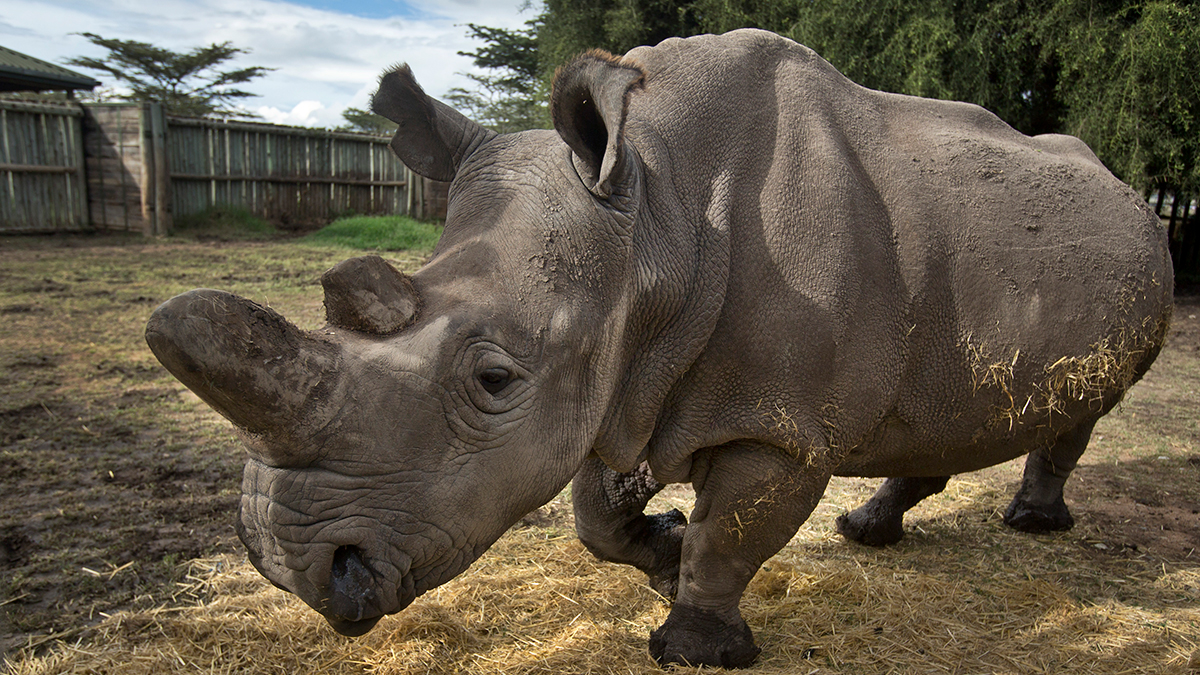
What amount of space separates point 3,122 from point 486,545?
15693 mm

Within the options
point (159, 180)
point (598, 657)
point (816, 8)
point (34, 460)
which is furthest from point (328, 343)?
point (159, 180)

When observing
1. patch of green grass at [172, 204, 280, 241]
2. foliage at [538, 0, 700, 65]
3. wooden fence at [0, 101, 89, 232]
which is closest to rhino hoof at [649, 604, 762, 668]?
patch of green grass at [172, 204, 280, 241]

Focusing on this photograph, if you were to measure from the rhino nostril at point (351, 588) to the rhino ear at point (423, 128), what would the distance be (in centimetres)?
134

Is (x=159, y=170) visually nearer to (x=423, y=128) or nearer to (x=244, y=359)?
(x=423, y=128)

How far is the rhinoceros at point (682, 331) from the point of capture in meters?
2.14

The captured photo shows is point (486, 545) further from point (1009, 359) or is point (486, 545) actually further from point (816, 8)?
point (816, 8)

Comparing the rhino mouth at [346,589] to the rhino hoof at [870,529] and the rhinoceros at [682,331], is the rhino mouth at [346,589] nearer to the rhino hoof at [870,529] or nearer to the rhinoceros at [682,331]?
the rhinoceros at [682,331]

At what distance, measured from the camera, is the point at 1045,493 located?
484 cm

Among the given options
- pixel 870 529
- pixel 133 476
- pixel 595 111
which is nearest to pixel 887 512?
pixel 870 529

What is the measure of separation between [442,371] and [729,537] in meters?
1.38

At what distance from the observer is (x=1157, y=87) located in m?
11.0

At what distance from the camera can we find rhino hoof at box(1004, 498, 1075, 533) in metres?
4.86

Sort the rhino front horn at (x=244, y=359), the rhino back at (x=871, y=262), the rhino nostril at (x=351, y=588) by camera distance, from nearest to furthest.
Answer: the rhino front horn at (x=244, y=359)
the rhino nostril at (x=351, y=588)
the rhino back at (x=871, y=262)

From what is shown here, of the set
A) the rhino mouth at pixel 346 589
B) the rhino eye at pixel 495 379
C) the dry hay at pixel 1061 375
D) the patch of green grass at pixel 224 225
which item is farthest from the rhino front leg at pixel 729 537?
the patch of green grass at pixel 224 225
